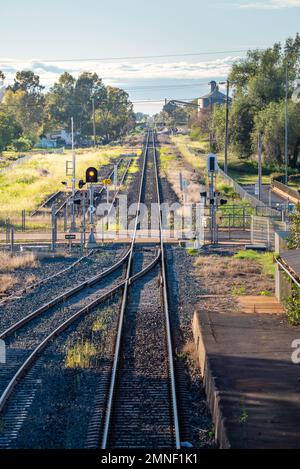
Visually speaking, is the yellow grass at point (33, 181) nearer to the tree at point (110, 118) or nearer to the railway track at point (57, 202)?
the railway track at point (57, 202)

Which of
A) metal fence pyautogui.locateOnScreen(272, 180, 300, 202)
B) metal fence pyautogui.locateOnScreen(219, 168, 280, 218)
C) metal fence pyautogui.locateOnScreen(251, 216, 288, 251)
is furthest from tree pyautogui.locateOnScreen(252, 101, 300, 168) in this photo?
metal fence pyautogui.locateOnScreen(251, 216, 288, 251)

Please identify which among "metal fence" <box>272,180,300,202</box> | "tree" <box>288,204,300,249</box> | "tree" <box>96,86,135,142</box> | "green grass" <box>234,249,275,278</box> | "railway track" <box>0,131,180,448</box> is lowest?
"green grass" <box>234,249,275,278</box>

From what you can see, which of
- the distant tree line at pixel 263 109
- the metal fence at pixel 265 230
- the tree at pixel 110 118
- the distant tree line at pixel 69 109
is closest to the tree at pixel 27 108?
the distant tree line at pixel 69 109

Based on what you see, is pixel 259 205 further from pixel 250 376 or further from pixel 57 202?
pixel 250 376

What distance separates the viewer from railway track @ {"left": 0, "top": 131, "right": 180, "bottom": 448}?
11.4m

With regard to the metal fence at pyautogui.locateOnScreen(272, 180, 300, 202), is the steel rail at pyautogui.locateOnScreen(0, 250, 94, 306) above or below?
below

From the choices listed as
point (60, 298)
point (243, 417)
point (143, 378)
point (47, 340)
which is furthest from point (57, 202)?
point (243, 417)

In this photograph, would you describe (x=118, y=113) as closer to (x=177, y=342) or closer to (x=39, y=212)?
(x=39, y=212)

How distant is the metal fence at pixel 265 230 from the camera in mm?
32213

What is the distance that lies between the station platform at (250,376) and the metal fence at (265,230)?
13.9m

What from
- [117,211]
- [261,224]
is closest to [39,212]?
[117,211]

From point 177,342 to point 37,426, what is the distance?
18.1 feet

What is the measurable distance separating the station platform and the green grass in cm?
792

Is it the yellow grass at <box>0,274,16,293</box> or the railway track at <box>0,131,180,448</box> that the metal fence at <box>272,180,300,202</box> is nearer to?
the yellow grass at <box>0,274,16,293</box>
